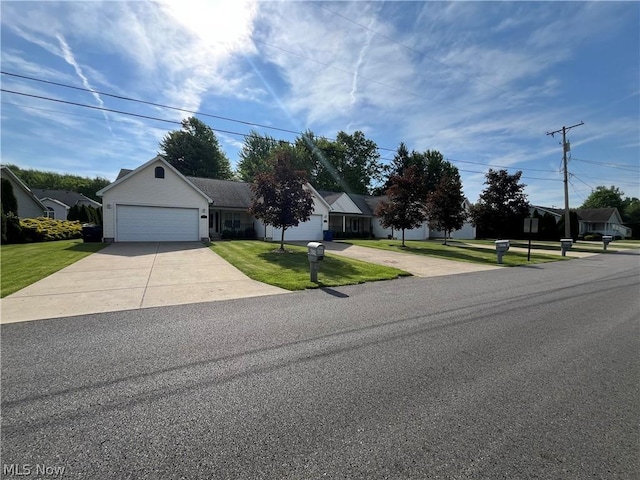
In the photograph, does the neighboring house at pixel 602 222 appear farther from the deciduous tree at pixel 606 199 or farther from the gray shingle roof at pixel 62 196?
the gray shingle roof at pixel 62 196

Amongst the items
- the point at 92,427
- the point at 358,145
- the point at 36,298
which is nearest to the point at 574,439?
the point at 92,427

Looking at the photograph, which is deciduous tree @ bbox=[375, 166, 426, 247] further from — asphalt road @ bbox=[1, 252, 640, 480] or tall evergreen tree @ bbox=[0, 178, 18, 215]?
tall evergreen tree @ bbox=[0, 178, 18, 215]

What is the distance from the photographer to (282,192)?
1450 cm

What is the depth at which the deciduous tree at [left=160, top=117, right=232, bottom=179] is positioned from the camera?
4234 cm

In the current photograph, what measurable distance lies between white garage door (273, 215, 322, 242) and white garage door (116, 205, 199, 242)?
588 cm

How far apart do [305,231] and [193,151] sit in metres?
27.6

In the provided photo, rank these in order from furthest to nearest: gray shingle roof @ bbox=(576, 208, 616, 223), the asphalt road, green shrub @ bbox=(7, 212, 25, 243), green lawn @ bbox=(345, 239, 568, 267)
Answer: gray shingle roof @ bbox=(576, 208, 616, 223), green shrub @ bbox=(7, 212, 25, 243), green lawn @ bbox=(345, 239, 568, 267), the asphalt road

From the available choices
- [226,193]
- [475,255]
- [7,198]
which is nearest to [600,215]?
[475,255]

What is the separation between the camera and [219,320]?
520 centimetres

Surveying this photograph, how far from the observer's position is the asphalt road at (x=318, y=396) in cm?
213

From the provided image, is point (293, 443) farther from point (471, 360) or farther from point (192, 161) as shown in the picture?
point (192, 161)

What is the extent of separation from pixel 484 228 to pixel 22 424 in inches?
1115

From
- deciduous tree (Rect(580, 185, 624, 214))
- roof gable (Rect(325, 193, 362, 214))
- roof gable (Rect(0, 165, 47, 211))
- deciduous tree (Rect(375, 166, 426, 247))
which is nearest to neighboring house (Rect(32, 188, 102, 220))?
roof gable (Rect(0, 165, 47, 211))

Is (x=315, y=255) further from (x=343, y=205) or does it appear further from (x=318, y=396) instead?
(x=343, y=205)
